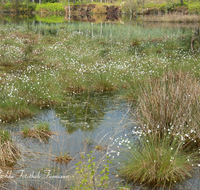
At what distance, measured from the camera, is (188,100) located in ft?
21.5

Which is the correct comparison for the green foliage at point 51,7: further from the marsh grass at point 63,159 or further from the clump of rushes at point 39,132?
the marsh grass at point 63,159

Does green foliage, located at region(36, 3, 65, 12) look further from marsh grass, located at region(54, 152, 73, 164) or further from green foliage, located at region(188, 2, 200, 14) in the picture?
marsh grass, located at region(54, 152, 73, 164)

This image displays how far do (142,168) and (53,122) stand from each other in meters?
3.91

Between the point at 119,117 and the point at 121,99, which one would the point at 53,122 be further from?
the point at 121,99

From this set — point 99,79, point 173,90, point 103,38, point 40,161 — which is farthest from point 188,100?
point 103,38

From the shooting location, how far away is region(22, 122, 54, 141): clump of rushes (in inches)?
275

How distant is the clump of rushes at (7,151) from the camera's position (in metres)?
5.51

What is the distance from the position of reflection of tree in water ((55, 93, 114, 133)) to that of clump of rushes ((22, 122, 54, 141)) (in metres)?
0.66

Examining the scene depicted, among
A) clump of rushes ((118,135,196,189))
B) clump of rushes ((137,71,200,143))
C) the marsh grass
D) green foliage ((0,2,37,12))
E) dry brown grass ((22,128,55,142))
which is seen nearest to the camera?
clump of rushes ((118,135,196,189))

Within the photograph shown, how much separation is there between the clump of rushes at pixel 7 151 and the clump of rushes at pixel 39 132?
1049 millimetres

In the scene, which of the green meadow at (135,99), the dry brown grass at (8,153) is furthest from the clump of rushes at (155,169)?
the dry brown grass at (8,153)

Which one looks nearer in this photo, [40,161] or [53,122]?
[40,161]

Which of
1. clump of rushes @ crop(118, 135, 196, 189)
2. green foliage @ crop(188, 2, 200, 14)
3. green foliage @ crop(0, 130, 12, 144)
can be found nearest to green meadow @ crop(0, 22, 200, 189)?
clump of rushes @ crop(118, 135, 196, 189)

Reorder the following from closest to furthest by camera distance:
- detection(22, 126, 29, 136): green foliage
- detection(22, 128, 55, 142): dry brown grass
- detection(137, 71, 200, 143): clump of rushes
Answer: detection(137, 71, 200, 143): clump of rushes
detection(22, 128, 55, 142): dry brown grass
detection(22, 126, 29, 136): green foliage
